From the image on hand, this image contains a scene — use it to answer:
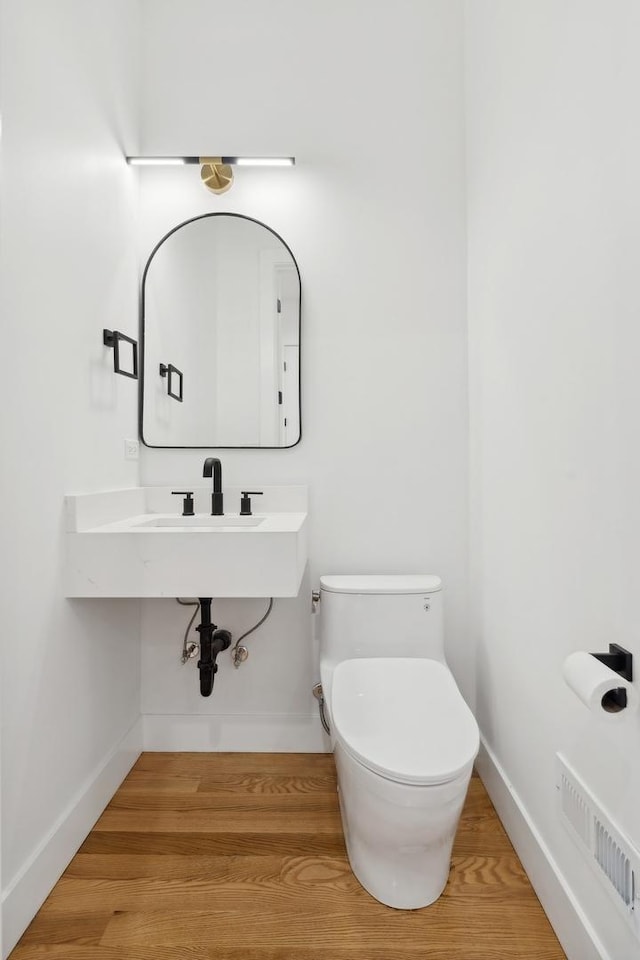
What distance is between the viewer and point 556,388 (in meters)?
1.16

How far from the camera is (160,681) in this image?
1.87 meters

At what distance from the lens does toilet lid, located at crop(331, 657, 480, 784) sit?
3.55 feet

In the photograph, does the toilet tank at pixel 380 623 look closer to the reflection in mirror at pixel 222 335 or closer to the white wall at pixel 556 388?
the white wall at pixel 556 388

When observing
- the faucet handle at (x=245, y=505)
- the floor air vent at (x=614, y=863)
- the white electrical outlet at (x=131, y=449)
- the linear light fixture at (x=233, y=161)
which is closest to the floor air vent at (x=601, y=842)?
the floor air vent at (x=614, y=863)

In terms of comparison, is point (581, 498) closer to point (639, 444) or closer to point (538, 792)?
point (639, 444)

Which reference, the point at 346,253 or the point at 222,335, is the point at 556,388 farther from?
the point at 222,335

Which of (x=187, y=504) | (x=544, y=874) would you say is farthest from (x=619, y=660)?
(x=187, y=504)

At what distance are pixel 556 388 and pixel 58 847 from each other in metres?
1.66

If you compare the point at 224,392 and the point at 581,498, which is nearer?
the point at 581,498

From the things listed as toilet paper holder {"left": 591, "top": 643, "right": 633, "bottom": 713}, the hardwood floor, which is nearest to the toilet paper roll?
toilet paper holder {"left": 591, "top": 643, "right": 633, "bottom": 713}

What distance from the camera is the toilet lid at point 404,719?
42.6 inches

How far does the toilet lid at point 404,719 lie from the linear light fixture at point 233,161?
1673 mm

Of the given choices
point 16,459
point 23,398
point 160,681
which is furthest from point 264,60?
point 160,681

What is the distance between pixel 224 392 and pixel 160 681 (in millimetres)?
1098
